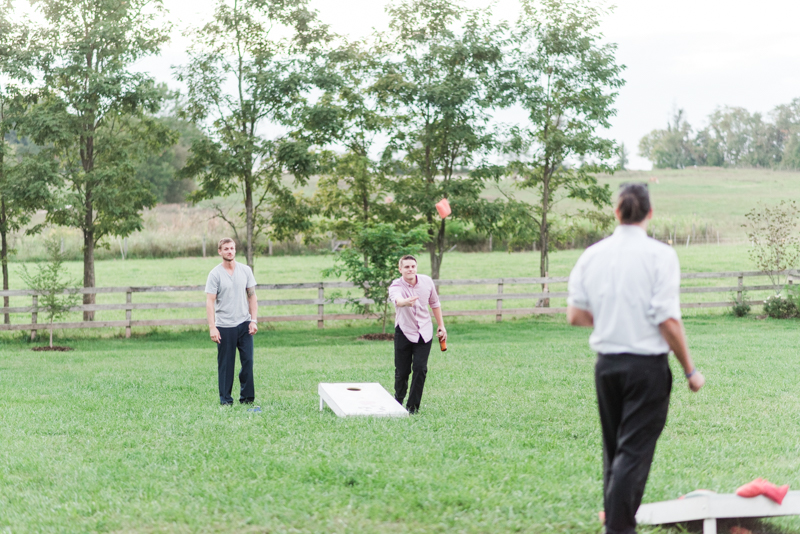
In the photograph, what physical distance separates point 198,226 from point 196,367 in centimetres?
3930

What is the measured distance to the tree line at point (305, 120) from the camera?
17.9 m

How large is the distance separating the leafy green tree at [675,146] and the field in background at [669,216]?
10131mm

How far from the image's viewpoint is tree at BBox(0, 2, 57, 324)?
17016mm

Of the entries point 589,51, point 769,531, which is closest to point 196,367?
point 769,531

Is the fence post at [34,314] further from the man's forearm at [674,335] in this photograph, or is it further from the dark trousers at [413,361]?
the man's forearm at [674,335]

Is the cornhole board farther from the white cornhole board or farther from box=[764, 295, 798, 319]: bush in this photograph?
box=[764, 295, 798, 319]: bush

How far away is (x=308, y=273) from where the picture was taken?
34125 millimetres

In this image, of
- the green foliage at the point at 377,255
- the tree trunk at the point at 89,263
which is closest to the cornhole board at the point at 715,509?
the green foliage at the point at 377,255

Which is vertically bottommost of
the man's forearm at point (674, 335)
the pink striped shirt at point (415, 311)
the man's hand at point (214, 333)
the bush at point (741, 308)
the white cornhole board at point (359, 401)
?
the bush at point (741, 308)

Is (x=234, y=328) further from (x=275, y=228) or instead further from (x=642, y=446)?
(x=275, y=228)

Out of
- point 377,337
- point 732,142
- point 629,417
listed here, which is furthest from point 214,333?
point 732,142

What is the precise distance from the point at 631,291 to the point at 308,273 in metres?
31.1

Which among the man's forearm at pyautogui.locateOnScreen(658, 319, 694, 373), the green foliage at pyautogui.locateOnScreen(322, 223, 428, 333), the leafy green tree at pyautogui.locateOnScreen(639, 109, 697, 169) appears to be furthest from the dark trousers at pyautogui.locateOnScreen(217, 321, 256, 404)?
the leafy green tree at pyautogui.locateOnScreen(639, 109, 697, 169)

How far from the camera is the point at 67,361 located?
13961 millimetres
